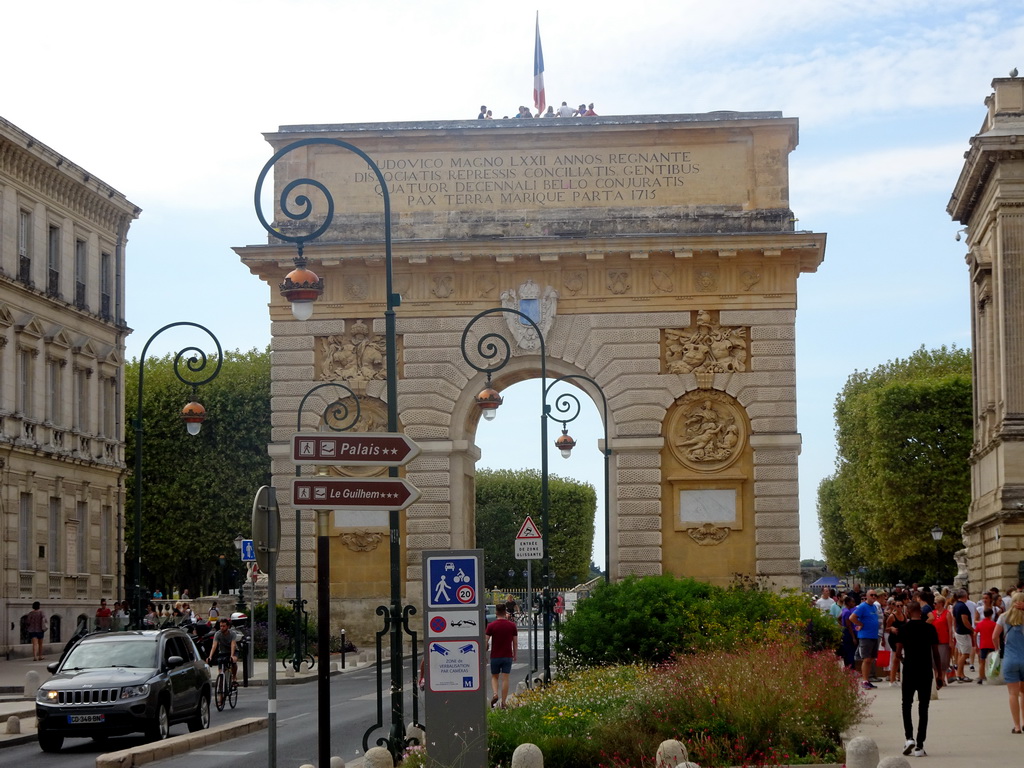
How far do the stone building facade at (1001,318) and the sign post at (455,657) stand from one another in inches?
1150

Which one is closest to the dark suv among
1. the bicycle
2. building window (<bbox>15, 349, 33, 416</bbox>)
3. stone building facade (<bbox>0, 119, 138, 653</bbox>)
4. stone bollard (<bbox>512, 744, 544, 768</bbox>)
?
the bicycle

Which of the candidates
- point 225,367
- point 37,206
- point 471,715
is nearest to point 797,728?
point 471,715

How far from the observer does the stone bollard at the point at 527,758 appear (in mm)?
13836

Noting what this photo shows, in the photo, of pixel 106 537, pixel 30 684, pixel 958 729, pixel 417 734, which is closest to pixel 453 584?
pixel 417 734

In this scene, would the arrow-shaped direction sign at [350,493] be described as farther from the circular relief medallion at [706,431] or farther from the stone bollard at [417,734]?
the circular relief medallion at [706,431]

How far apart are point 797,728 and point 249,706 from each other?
611 inches

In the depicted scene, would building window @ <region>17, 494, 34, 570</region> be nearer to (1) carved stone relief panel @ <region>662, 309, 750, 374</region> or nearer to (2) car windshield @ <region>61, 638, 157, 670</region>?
(1) carved stone relief panel @ <region>662, 309, 750, 374</region>

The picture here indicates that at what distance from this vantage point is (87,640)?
23.2 meters

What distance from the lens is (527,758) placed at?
45.5 ft

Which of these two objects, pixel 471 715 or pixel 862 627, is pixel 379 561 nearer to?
pixel 862 627

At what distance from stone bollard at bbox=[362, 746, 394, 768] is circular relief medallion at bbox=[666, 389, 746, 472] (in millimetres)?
25099

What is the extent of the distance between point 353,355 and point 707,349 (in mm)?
8368

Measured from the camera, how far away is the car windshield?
884 inches

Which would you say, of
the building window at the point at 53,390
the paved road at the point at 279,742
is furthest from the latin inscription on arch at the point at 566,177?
the paved road at the point at 279,742
